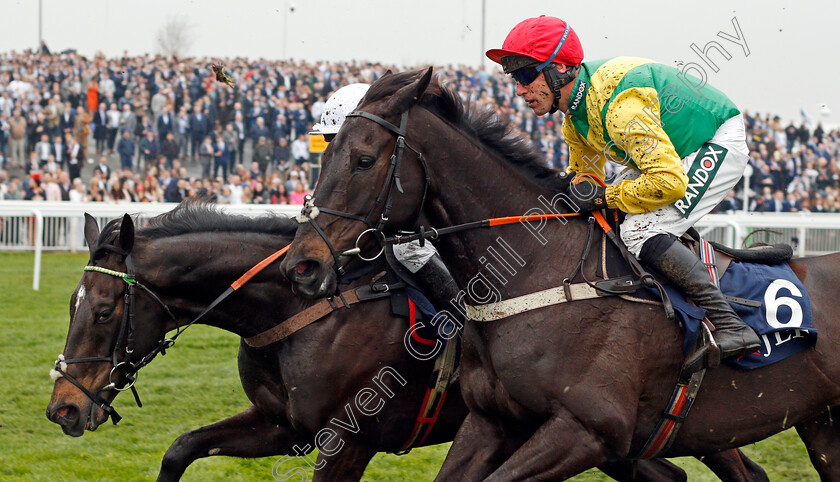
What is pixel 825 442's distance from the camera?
373 cm

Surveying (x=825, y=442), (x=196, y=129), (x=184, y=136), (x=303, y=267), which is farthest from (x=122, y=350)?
(x=184, y=136)

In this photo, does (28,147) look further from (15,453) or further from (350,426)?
(350,426)

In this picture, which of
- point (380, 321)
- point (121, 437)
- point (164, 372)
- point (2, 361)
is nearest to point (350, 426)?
Result: point (380, 321)

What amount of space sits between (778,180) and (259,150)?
9.89m

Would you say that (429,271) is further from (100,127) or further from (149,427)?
(100,127)

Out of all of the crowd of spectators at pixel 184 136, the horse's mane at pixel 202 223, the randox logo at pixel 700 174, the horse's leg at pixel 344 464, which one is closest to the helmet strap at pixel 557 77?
the randox logo at pixel 700 174

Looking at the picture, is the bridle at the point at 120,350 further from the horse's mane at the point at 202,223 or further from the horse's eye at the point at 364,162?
the horse's eye at the point at 364,162

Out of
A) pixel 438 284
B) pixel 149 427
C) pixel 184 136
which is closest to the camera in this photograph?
pixel 438 284

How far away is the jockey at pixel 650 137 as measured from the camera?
316 centimetres

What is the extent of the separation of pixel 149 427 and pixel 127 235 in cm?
253

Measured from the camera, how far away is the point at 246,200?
14570 millimetres

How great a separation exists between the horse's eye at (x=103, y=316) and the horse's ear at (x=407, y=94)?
149 cm

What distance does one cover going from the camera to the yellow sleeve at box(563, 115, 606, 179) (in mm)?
3705

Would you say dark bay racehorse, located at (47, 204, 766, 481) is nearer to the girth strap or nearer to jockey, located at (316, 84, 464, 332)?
jockey, located at (316, 84, 464, 332)
